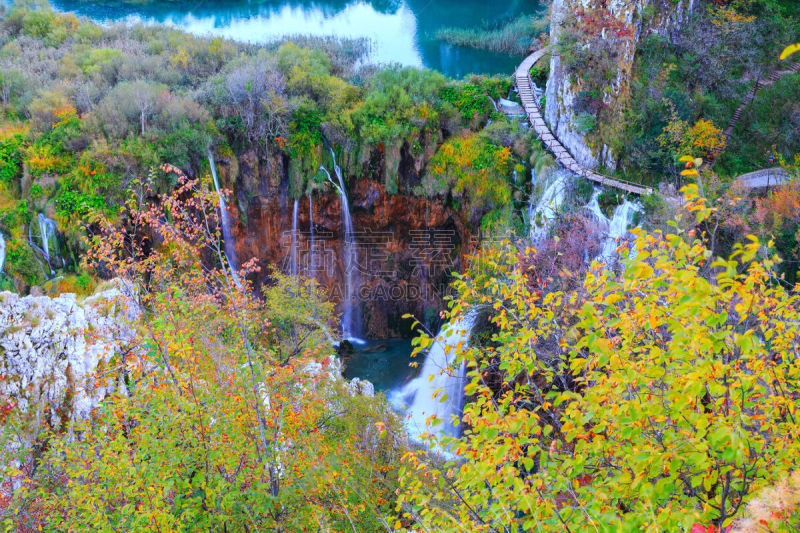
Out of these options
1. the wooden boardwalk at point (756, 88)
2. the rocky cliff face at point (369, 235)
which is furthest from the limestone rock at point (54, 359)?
the wooden boardwalk at point (756, 88)

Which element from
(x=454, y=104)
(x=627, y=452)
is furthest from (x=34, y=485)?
(x=454, y=104)

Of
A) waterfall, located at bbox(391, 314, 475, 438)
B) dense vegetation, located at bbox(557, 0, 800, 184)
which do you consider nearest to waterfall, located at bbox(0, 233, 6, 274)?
waterfall, located at bbox(391, 314, 475, 438)

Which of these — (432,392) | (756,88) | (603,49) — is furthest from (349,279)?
(756,88)

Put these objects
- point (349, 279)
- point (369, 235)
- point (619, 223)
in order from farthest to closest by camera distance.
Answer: point (349, 279)
point (369, 235)
point (619, 223)

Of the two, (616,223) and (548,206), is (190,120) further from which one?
(616,223)

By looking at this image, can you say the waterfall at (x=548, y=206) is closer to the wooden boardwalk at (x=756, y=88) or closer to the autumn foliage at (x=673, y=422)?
the wooden boardwalk at (x=756, y=88)
